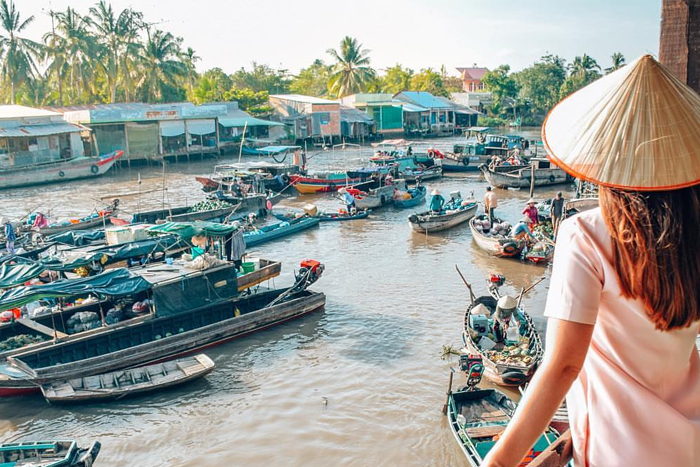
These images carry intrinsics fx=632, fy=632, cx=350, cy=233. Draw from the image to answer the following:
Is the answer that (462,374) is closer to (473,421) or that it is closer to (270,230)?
(473,421)

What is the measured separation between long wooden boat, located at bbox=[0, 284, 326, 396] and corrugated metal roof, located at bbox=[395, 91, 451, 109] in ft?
173

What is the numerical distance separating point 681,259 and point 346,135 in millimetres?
57290

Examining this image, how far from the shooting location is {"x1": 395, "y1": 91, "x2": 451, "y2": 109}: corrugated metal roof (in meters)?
64.8

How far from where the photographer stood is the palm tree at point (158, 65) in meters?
52.5

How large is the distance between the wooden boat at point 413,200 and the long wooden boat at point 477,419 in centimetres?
1912

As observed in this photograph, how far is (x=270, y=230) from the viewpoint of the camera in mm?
22859

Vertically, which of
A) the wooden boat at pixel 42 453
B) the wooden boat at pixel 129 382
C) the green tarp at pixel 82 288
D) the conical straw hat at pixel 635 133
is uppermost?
the conical straw hat at pixel 635 133

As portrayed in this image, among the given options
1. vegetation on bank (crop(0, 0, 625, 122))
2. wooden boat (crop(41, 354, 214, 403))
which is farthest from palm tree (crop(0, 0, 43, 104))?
wooden boat (crop(41, 354, 214, 403))

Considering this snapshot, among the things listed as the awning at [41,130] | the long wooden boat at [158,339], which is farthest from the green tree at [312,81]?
the long wooden boat at [158,339]

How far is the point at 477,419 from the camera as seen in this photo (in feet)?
30.0

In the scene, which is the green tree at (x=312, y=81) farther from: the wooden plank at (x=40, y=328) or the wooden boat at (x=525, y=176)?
the wooden plank at (x=40, y=328)

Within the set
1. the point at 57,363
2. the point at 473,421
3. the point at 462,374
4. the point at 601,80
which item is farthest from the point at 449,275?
the point at 601,80

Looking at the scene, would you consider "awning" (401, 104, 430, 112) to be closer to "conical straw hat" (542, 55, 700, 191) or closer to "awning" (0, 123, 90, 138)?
"awning" (0, 123, 90, 138)

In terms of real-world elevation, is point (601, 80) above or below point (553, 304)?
above
